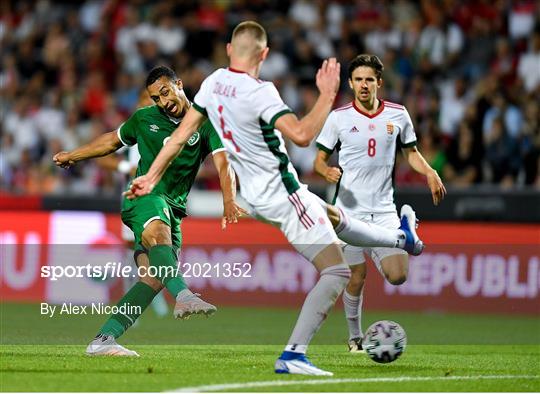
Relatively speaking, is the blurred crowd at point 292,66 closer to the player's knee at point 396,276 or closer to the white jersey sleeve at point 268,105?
the player's knee at point 396,276

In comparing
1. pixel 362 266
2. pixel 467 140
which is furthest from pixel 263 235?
pixel 362 266

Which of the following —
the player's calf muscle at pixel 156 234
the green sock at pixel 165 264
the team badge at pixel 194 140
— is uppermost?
the team badge at pixel 194 140

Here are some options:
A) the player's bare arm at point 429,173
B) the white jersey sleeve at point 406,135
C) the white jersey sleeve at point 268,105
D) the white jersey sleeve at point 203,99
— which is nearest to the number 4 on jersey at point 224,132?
the white jersey sleeve at point 203,99

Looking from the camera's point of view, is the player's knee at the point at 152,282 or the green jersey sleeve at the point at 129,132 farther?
the green jersey sleeve at the point at 129,132

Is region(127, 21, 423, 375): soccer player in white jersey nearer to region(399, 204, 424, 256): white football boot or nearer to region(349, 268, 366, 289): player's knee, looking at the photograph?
region(399, 204, 424, 256): white football boot

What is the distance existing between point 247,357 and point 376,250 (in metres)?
1.64

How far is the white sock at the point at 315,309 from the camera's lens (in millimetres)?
8523

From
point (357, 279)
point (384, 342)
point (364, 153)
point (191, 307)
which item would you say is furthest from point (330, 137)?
point (191, 307)

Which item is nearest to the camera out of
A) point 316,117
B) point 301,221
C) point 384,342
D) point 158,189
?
point 316,117

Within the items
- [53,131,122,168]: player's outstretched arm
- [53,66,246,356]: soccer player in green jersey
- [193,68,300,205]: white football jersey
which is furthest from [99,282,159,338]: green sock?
[193,68,300,205]: white football jersey

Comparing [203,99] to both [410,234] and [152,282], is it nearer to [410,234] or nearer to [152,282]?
[152,282]

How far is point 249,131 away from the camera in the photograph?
8672 millimetres

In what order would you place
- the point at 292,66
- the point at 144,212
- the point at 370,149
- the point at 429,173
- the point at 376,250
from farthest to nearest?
1. the point at 292,66
2. the point at 370,149
3. the point at 376,250
4. the point at 429,173
5. the point at 144,212

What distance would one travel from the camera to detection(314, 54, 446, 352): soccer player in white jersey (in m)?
11.1
